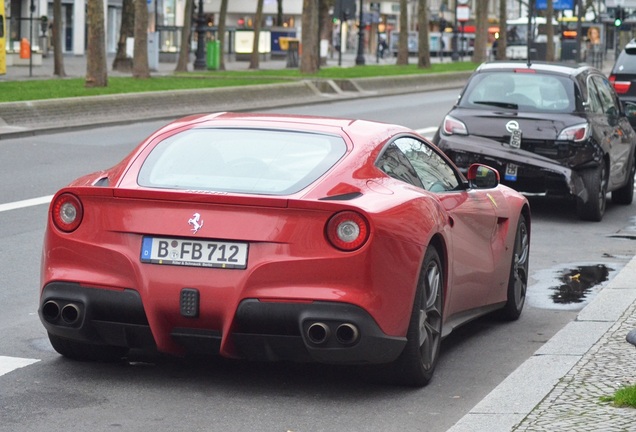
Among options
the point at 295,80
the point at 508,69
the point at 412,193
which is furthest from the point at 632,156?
the point at 295,80

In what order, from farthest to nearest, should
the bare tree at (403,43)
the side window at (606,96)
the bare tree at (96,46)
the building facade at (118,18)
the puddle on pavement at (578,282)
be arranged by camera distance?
the bare tree at (403,43) < the building facade at (118,18) < the bare tree at (96,46) < the side window at (606,96) < the puddle on pavement at (578,282)

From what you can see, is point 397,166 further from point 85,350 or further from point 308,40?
point 308,40

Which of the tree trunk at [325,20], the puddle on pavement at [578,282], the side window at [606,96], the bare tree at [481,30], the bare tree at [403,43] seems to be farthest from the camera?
the tree trunk at [325,20]

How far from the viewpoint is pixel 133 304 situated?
6770mm

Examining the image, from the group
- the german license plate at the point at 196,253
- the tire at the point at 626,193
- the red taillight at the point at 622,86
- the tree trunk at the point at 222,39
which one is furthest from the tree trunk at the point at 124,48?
the german license plate at the point at 196,253

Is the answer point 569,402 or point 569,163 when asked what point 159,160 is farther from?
point 569,163

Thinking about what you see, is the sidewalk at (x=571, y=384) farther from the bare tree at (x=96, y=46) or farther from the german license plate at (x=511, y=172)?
the bare tree at (x=96, y=46)

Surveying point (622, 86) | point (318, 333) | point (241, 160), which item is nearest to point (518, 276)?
point (241, 160)

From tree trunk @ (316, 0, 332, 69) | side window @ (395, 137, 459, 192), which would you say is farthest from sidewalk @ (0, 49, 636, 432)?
tree trunk @ (316, 0, 332, 69)

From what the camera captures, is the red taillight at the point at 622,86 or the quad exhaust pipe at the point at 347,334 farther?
the red taillight at the point at 622,86

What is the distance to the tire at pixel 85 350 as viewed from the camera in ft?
24.3

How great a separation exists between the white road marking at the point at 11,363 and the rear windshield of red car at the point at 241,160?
1.18m

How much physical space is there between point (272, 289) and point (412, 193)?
41.0 inches

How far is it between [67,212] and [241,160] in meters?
0.88
